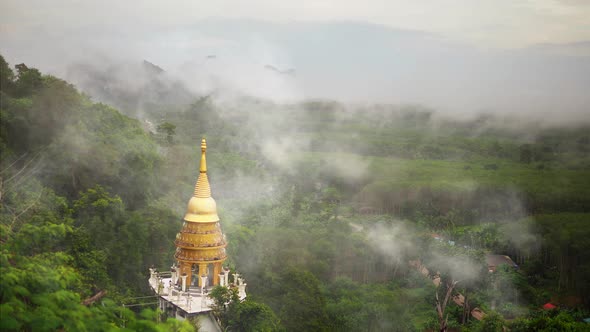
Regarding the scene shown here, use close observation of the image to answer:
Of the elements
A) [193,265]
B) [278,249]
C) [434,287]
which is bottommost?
[434,287]

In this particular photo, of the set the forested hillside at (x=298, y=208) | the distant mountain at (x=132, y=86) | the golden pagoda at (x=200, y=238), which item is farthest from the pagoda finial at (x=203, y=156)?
the distant mountain at (x=132, y=86)

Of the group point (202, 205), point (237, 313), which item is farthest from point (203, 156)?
point (237, 313)

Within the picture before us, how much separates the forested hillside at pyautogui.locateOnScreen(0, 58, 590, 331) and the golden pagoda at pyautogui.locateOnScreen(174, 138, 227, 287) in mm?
1918

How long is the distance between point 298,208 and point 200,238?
18.6 m

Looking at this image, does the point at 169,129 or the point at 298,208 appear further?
the point at 298,208

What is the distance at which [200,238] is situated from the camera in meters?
21.1

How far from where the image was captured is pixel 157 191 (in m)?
27.7

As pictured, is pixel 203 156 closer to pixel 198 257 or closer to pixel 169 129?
pixel 198 257

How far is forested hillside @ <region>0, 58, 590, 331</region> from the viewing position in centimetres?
2002

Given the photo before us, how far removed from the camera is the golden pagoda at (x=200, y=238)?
69.2 ft

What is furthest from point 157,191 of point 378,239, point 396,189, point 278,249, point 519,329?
point 396,189

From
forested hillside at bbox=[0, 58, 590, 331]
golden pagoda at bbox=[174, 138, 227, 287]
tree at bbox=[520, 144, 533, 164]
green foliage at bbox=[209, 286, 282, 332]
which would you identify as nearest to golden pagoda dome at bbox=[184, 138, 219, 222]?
golden pagoda at bbox=[174, 138, 227, 287]

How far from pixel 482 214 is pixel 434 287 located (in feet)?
27.7

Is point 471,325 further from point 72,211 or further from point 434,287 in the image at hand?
point 72,211
